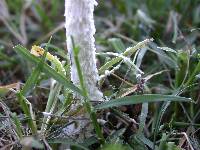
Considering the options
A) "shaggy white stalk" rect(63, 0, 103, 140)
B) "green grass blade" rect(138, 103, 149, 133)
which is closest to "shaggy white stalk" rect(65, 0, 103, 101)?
"shaggy white stalk" rect(63, 0, 103, 140)

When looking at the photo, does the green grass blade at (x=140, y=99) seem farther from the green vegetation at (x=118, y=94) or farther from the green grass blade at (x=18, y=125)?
the green grass blade at (x=18, y=125)

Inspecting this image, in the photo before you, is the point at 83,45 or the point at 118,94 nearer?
the point at 83,45

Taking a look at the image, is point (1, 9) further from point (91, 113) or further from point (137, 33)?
point (91, 113)

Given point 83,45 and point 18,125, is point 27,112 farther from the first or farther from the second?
point 83,45

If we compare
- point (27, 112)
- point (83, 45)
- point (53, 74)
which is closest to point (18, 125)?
point (27, 112)

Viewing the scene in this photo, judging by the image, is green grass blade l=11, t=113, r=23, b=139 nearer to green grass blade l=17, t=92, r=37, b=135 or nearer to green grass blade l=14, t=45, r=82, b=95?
green grass blade l=17, t=92, r=37, b=135
